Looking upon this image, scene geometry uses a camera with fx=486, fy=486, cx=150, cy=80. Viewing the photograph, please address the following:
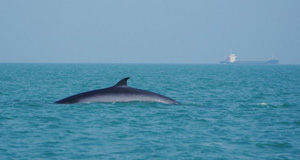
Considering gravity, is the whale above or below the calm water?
above

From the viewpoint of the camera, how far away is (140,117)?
21.6 metres

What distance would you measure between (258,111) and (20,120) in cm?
1234

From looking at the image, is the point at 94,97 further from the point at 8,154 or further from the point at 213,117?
the point at 8,154

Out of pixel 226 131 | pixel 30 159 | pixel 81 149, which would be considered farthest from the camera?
pixel 226 131

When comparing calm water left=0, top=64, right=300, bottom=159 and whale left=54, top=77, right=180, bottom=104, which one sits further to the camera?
whale left=54, top=77, right=180, bottom=104

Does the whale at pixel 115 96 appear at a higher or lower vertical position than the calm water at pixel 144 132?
higher

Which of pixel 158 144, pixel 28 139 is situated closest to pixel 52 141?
pixel 28 139

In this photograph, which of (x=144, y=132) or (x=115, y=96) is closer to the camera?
(x=144, y=132)

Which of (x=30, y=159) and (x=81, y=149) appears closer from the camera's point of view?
(x=30, y=159)

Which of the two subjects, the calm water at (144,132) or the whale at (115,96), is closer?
the calm water at (144,132)

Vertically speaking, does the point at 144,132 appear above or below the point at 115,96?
below

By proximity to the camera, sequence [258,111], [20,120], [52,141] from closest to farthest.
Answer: [52,141]
[20,120]
[258,111]

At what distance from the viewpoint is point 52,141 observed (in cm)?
1648

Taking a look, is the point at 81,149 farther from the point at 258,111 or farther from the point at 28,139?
the point at 258,111
